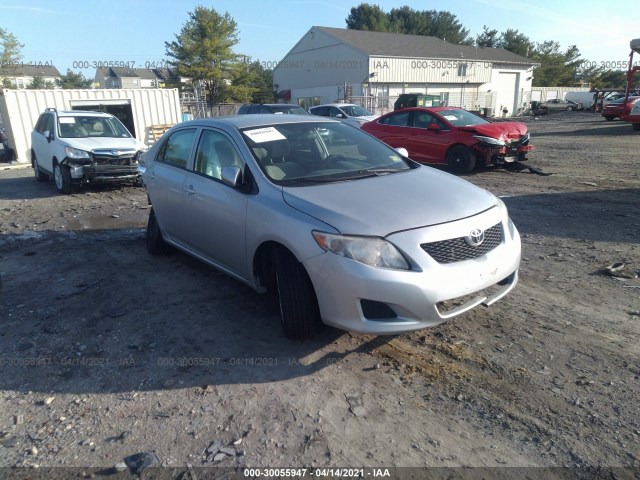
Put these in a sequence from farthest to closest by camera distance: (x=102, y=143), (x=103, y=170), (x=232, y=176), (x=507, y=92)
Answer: (x=507, y=92), (x=102, y=143), (x=103, y=170), (x=232, y=176)

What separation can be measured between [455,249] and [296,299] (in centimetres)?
115

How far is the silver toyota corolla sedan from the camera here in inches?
117

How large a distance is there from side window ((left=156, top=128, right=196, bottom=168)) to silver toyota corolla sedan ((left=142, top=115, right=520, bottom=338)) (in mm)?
63

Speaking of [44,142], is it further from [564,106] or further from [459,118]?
[564,106]

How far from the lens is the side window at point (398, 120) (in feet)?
39.3

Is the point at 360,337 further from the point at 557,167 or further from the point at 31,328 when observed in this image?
the point at 557,167

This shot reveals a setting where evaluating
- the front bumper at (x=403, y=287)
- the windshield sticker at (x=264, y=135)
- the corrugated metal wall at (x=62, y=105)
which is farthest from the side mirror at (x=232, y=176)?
the corrugated metal wall at (x=62, y=105)

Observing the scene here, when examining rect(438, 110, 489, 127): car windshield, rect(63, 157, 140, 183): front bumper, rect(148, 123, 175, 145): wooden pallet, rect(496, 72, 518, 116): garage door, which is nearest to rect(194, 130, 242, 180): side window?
rect(63, 157, 140, 183): front bumper

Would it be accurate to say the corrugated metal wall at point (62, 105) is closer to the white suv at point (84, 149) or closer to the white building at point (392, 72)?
the white suv at point (84, 149)

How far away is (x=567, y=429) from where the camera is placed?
2596 millimetres

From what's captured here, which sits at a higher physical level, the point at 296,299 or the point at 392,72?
the point at 392,72

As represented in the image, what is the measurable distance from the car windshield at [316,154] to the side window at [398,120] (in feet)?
25.0

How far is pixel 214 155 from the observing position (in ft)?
14.4

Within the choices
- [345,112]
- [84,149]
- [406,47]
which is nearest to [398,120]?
[345,112]
